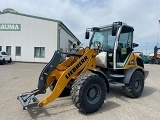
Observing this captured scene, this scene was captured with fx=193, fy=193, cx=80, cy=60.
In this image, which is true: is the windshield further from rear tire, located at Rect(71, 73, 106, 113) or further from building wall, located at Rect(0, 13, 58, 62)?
building wall, located at Rect(0, 13, 58, 62)

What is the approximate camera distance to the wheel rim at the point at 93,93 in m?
5.49

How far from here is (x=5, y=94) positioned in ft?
25.1

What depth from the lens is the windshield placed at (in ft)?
23.5

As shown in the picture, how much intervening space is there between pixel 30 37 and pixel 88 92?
A: 22.0 m

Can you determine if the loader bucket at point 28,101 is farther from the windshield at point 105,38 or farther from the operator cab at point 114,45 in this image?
the windshield at point 105,38

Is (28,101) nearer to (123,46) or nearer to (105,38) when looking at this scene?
(105,38)

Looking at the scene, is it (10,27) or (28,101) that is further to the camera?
(10,27)

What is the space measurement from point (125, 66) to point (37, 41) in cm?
2020

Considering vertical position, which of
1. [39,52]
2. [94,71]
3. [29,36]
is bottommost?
[94,71]

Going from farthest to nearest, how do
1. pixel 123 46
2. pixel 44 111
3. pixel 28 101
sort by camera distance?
pixel 123 46 → pixel 44 111 → pixel 28 101

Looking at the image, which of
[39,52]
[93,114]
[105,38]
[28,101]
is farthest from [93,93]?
[39,52]

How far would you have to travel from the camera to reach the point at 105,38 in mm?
7398

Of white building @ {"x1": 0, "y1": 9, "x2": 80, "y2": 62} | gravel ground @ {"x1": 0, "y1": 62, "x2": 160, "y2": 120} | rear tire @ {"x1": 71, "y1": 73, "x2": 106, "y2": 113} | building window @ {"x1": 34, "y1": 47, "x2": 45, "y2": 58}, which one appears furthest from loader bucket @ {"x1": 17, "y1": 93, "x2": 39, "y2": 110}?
building window @ {"x1": 34, "y1": 47, "x2": 45, "y2": 58}

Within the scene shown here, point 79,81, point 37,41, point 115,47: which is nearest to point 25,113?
point 79,81
